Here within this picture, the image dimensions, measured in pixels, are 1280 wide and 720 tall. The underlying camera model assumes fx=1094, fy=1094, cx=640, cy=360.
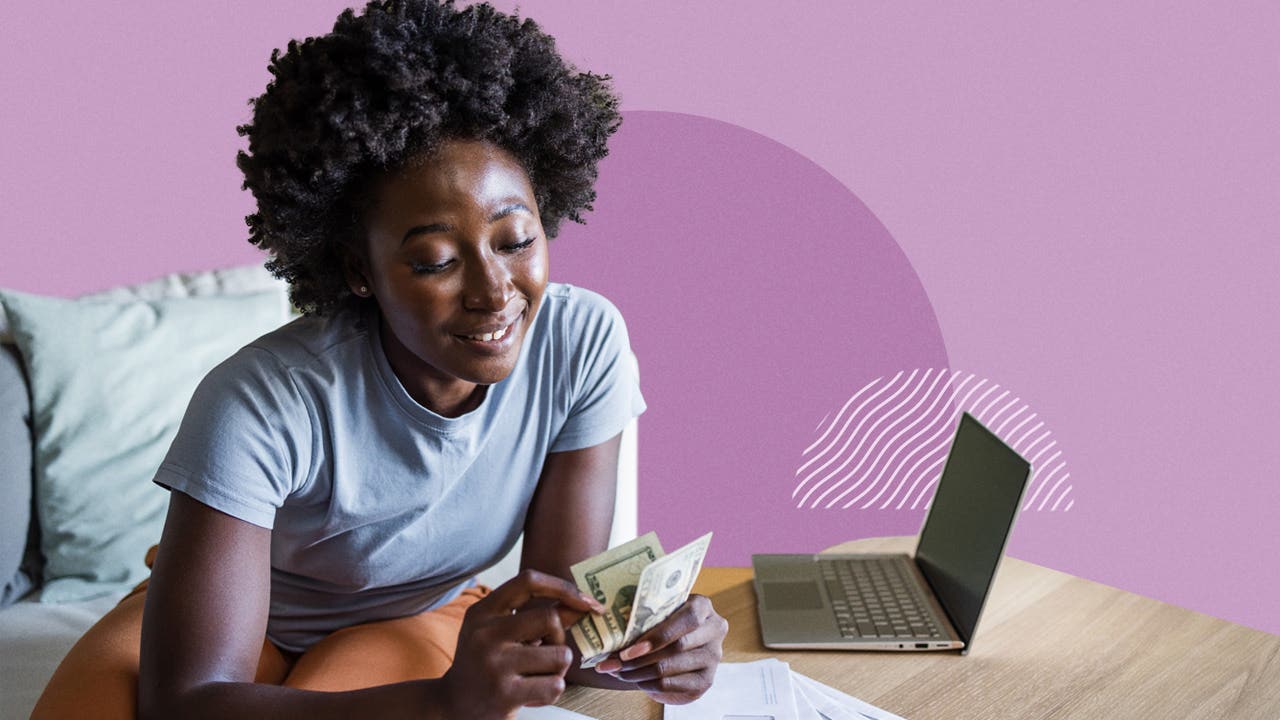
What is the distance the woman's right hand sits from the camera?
1302mm

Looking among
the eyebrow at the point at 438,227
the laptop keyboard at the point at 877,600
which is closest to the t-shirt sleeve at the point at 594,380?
the eyebrow at the point at 438,227

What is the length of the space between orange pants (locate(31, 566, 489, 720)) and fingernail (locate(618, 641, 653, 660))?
16.3 inches

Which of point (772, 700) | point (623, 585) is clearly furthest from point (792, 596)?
point (623, 585)

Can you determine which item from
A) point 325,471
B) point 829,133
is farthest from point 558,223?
point 829,133

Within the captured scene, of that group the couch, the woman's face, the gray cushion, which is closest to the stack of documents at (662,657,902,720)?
the woman's face

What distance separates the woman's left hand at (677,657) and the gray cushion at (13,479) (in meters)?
1.67

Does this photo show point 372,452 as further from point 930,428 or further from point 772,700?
point 930,428

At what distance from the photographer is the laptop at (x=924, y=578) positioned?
1759 mm

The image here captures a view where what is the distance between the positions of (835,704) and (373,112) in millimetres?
1048

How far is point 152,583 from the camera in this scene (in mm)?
1473

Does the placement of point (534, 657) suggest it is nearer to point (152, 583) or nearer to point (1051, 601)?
point (152, 583)

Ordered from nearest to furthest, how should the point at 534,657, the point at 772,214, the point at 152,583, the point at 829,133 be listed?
the point at 534,657 → the point at 152,583 → the point at 772,214 → the point at 829,133

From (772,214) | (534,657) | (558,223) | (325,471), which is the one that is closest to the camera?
(534,657)

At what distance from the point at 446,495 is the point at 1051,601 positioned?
3.55ft
